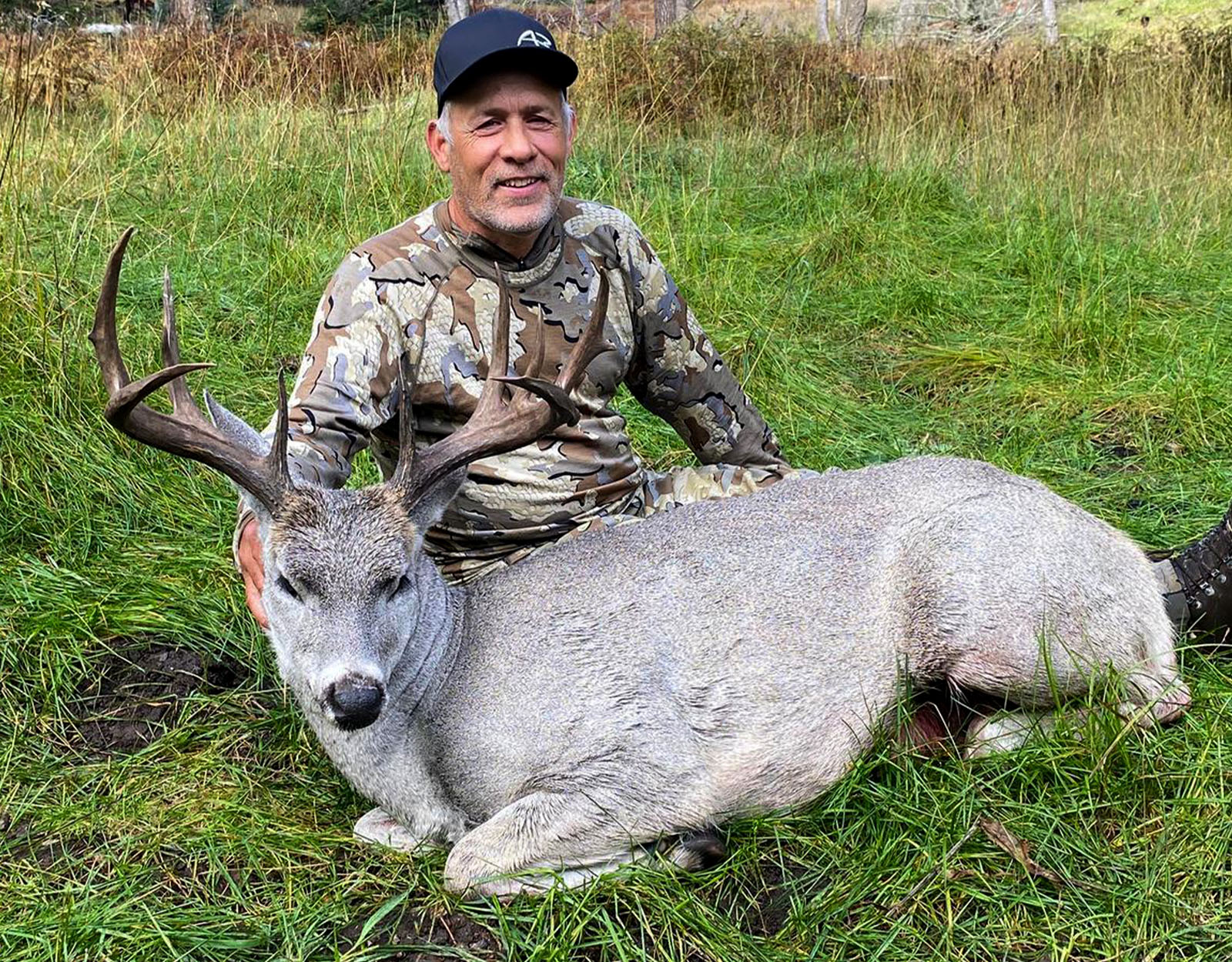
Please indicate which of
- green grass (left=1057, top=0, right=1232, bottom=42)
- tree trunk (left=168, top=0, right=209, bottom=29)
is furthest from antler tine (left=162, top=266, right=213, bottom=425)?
green grass (left=1057, top=0, right=1232, bottom=42)

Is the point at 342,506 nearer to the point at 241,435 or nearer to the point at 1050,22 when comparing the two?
the point at 241,435

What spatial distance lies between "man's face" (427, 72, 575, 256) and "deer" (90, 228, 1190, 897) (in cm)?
58

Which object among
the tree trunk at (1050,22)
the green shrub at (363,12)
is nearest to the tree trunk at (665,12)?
the green shrub at (363,12)

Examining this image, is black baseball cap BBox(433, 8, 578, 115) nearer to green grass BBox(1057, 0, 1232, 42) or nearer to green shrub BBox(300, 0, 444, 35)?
green shrub BBox(300, 0, 444, 35)

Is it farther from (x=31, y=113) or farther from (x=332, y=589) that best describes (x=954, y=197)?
(x=332, y=589)

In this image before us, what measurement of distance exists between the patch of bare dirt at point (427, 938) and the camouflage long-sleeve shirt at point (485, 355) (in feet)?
3.91

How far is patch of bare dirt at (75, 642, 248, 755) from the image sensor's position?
3.88 metres

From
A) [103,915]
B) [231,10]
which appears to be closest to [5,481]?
[103,915]

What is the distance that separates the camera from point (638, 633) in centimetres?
344

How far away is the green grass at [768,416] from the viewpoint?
120 inches

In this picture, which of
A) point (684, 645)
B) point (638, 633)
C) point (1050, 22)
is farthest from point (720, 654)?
point (1050, 22)

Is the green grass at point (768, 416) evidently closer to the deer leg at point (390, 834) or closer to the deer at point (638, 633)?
the deer leg at point (390, 834)

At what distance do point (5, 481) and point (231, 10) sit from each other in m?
9.98

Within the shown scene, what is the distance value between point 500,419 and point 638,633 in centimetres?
73
